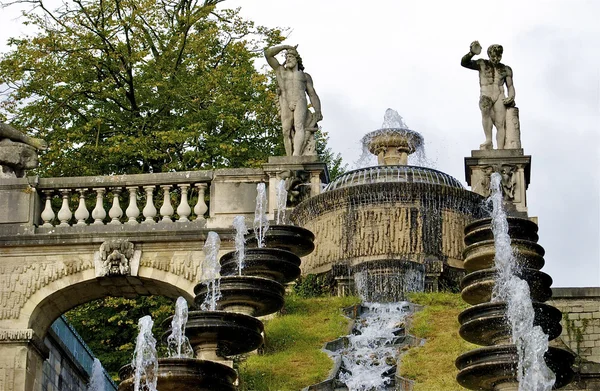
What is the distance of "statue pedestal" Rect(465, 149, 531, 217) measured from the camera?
2180cm

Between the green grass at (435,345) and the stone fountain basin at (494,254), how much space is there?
0.85 metres

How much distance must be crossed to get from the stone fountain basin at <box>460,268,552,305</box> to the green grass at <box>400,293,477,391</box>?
35.2 inches

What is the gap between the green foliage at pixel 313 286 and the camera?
69.6ft

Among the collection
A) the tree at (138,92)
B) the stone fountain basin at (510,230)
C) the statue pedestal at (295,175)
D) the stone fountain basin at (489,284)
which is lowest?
the stone fountain basin at (489,284)

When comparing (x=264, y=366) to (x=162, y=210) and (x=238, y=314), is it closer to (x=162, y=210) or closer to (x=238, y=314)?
(x=238, y=314)

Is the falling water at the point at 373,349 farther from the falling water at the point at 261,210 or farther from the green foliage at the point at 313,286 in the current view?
the falling water at the point at 261,210

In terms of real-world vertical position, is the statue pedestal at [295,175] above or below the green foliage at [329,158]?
below

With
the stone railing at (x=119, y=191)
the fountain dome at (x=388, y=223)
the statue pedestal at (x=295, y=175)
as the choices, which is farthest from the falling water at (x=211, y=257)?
the fountain dome at (x=388, y=223)

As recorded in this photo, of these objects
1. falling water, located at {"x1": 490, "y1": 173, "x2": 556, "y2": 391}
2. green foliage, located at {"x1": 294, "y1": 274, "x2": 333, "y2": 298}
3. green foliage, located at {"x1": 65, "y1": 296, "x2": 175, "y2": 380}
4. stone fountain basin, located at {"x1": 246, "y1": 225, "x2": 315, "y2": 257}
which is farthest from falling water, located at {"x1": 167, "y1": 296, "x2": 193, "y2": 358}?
green foliage, located at {"x1": 65, "y1": 296, "x2": 175, "y2": 380}

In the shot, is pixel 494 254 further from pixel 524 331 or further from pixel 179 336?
pixel 179 336

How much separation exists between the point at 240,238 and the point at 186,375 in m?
5.23

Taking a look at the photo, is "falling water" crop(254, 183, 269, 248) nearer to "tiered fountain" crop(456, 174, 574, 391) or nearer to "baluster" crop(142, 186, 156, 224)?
"baluster" crop(142, 186, 156, 224)

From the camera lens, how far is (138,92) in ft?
106

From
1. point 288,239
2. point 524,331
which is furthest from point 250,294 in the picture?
point 524,331
